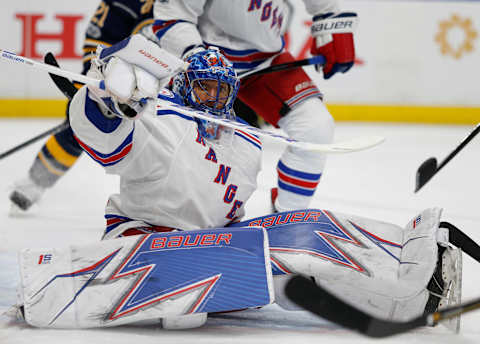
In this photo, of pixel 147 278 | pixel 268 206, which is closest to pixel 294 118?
pixel 268 206

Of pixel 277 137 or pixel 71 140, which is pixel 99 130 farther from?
pixel 71 140

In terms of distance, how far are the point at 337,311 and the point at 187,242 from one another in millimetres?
561

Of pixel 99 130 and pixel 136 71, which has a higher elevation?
pixel 136 71

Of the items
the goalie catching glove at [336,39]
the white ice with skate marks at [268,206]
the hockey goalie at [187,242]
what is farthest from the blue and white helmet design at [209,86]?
the goalie catching glove at [336,39]

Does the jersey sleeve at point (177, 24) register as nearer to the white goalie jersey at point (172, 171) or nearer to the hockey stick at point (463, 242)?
the white goalie jersey at point (172, 171)

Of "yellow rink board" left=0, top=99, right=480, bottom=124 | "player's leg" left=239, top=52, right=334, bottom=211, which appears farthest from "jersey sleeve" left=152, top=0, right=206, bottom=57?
"yellow rink board" left=0, top=99, right=480, bottom=124

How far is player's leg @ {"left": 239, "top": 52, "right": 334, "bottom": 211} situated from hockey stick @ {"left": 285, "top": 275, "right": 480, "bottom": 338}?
4.68ft

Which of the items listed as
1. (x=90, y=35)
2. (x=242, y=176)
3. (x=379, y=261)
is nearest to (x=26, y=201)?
(x=90, y=35)

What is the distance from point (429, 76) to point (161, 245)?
470 centimetres

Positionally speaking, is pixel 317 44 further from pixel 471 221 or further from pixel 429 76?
pixel 429 76

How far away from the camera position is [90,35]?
352 cm

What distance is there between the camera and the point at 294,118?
9.03 feet

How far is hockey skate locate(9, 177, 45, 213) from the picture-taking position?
3.14 m

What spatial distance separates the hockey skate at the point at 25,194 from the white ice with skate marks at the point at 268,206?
0.04m
